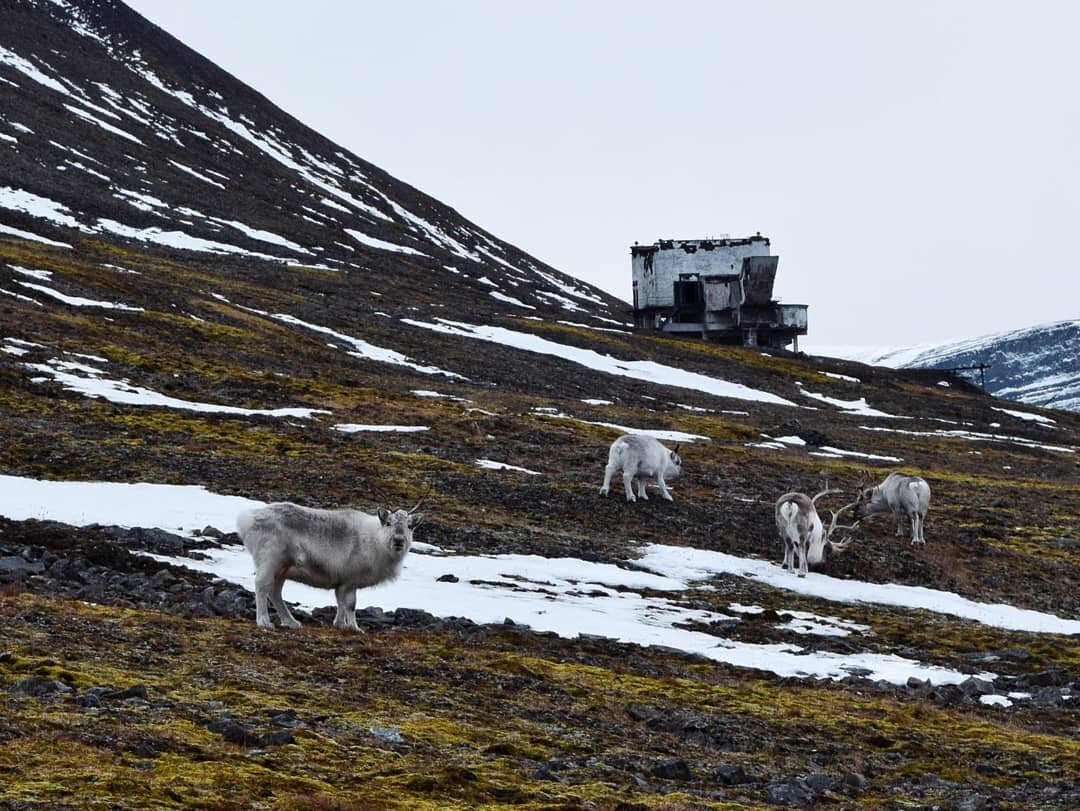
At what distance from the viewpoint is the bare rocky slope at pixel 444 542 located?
11734 millimetres

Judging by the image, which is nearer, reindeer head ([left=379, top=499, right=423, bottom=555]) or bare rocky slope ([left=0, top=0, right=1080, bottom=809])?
bare rocky slope ([left=0, top=0, right=1080, bottom=809])

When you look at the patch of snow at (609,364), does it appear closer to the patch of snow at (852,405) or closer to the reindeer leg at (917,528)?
the patch of snow at (852,405)

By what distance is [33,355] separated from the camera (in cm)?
4488

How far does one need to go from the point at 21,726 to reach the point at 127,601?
7606 mm

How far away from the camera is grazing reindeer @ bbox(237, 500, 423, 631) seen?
1820 centimetres

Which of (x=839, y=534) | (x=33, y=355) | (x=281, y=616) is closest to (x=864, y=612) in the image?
(x=839, y=534)

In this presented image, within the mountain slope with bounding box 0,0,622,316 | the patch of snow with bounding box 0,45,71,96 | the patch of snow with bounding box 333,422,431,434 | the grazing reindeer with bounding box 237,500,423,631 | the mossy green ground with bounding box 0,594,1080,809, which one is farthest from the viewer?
the patch of snow with bounding box 0,45,71,96

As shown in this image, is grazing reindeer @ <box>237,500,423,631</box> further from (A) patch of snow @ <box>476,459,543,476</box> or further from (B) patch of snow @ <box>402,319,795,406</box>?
(B) patch of snow @ <box>402,319,795,406</box>

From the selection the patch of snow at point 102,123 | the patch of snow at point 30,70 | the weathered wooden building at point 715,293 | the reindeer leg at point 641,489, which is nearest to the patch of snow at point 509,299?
the weathered wooden building at point 715,293

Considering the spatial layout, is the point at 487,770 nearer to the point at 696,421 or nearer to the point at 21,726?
the point at 21,726

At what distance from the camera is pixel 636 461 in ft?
119

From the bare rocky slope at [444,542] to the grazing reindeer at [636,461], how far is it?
0.86 m

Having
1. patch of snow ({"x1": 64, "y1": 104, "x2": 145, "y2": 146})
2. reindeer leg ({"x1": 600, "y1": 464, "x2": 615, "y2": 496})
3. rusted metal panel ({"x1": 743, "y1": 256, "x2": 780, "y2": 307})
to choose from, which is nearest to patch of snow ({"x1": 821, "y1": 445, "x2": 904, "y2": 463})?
reindeer leg ({"x1": 600, "y1": 464, "x2": 615, "y2": 496})

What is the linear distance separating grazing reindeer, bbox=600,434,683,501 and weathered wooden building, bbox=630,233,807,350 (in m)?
88.7
